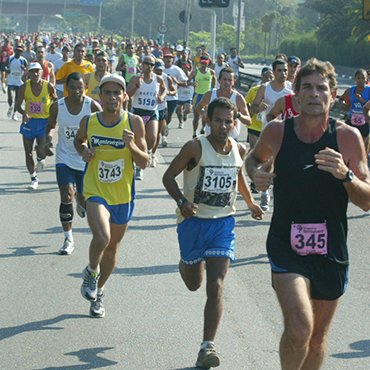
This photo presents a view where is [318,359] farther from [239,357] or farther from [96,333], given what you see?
[96,333]

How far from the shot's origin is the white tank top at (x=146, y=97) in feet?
60.5

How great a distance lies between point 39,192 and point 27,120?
1095mm

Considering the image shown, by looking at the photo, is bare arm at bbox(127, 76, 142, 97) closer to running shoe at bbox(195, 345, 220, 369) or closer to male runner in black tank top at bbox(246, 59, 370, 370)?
running shoe at bbox(195, 345, 220, 369)

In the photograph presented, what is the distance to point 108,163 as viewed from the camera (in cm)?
944

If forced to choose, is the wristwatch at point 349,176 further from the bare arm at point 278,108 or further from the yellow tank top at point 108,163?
the bare arm at point 278,108

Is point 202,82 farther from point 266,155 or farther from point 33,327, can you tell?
point 266,155

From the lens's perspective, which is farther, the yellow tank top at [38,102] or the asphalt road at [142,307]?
the yellow tank top at [38,102]

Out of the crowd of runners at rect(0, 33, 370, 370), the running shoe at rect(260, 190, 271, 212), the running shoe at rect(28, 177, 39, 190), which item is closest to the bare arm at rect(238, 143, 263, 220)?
the crowd of runners at rect(0, 33, 370, 370)

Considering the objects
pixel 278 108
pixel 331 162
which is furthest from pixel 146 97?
pixel 331 162

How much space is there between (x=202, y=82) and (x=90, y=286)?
1749cm

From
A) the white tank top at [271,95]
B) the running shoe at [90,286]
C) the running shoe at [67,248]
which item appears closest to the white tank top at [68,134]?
the running shoe at [67,248]

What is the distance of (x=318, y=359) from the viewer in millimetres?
6598

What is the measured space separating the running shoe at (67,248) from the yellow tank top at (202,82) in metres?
14.4

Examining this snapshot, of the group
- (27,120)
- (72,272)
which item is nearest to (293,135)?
(72,272)
